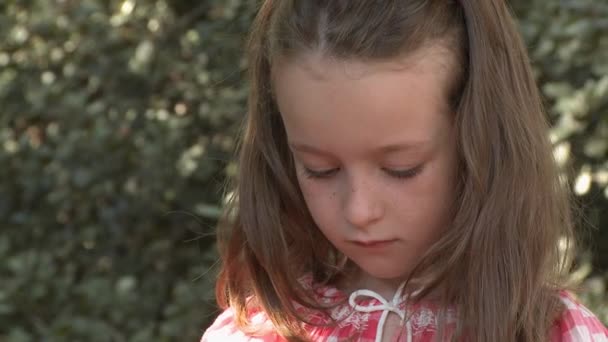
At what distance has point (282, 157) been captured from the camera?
2.20 metres

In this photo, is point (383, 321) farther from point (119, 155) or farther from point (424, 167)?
point (119, 155)

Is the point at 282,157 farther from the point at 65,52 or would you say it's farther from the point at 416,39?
the point at 65,52

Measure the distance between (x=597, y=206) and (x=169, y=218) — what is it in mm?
1491

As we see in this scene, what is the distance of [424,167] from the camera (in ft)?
6.06

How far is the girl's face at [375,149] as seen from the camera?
1790mm

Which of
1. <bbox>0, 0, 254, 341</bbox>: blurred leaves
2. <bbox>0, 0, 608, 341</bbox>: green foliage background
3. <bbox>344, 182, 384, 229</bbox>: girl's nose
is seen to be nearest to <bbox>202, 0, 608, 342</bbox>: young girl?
<bbox>344, 182, 384, 229</bbox>: girl's nose

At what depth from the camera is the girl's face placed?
179cm

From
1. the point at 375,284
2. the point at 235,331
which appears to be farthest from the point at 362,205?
the point at 235,331

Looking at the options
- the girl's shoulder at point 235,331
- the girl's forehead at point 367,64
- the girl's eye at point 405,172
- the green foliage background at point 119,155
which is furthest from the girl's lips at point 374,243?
the green foliage background at point 119,155

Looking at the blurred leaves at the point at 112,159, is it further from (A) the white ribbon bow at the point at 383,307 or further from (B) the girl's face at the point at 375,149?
(B) the girl's face at the point at 375,149

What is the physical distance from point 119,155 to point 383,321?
204 cm

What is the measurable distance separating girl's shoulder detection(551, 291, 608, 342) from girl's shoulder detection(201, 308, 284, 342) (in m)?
0.52

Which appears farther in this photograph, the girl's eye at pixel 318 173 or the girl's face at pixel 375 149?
the girl's eye at pixel 318 173

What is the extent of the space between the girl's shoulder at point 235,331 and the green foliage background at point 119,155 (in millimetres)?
1112
